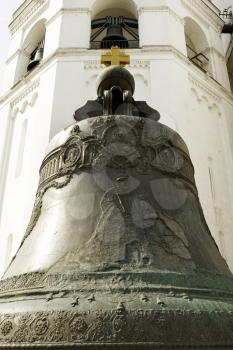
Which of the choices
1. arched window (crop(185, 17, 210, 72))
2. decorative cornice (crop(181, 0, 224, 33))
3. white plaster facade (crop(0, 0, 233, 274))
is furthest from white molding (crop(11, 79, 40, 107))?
decorative cornice (crop(181, 0, 224, 33))

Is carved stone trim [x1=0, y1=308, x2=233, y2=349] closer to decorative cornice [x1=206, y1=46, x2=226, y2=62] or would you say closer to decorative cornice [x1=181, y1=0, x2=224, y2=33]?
decorative cornice [x1=206, y1=46, x2=226, y2=62]

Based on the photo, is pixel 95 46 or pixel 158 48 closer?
pixel 158 48

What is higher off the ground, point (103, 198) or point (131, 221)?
point (103, 198)

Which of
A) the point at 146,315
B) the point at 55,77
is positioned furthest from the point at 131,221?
the point at 55,77

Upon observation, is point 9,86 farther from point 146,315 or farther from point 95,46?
point 146,315

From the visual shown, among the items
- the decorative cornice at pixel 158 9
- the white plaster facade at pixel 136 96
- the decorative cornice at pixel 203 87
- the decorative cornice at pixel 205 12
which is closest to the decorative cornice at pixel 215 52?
the white plaster facade at pixel 136 96

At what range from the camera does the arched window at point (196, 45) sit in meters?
8.99

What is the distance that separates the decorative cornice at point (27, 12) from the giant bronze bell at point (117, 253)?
8.22m

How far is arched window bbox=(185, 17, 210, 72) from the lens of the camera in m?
8.99

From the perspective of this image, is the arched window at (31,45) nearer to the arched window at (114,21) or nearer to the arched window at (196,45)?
the arched window at (114,21)

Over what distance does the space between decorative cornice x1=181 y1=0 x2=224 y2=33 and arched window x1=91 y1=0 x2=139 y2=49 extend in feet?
4.42

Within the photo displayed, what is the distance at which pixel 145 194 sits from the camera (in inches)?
59.8

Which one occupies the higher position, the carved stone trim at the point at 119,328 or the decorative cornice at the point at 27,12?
the decorative cornice at the point at 27,12

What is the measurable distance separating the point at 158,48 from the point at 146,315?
6.93 meters
